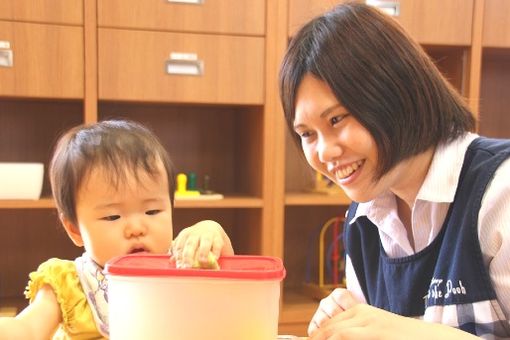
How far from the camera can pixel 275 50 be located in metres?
1.65

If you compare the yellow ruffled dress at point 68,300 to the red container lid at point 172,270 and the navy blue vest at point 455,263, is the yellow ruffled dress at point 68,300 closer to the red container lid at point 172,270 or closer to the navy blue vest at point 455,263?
the red container lid at point 172,270

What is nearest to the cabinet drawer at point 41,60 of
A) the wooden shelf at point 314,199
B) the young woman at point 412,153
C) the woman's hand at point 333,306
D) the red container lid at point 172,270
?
the wooden shelf at point 314,199

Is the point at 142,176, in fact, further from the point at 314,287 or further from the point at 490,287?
the point at 314,287

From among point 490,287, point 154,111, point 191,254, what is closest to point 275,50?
point 154,111

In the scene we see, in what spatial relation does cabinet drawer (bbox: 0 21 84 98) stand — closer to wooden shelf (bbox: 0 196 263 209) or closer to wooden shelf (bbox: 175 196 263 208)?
wooden shelf (bbox: 0 196 263 209)

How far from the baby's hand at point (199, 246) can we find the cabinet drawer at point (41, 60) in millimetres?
1093

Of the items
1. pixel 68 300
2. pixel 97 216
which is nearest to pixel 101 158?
pixel 97 216

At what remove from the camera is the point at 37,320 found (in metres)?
0.70

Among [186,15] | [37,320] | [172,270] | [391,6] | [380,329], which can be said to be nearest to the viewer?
[172,270]

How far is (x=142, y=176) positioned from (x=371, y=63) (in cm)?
34

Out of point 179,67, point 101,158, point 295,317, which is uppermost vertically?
point 179,67

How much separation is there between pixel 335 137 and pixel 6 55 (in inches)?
44.1

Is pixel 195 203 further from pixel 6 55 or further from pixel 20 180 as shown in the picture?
pixel 6 55

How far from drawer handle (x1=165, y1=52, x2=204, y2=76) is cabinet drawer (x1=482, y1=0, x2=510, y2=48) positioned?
3.12 ft
